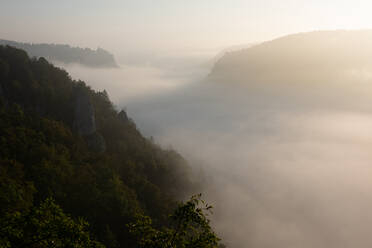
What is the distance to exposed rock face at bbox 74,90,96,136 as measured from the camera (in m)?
74.9

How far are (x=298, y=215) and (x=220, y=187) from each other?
46.8 meters

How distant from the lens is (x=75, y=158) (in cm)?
6284

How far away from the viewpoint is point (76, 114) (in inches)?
3000

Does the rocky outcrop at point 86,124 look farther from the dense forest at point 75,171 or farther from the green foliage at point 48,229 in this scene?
the green foliage at point 48,229

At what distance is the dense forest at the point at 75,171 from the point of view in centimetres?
1523

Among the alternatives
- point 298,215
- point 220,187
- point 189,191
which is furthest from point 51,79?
point 298,215

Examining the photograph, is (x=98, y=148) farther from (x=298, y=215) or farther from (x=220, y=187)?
(x=298, y=215)

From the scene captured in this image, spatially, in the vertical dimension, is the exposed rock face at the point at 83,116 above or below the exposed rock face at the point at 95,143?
above

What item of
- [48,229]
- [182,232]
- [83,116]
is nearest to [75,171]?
[83,116]

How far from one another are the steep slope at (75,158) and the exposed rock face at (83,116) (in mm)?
253

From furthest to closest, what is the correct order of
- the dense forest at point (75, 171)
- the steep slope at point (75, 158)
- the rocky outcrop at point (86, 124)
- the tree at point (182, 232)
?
the rocky outcrop at point (86, 124) → the steep slope at point (75, 158) → the dense forest at point (75, 171) → the tree at point (182, 232)

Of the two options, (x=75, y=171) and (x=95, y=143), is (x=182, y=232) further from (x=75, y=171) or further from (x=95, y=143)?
(x=95, y=143)

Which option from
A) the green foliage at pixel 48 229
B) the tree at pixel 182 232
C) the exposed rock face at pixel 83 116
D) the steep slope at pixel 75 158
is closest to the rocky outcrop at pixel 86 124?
the exposed rock face at pixel 83 116

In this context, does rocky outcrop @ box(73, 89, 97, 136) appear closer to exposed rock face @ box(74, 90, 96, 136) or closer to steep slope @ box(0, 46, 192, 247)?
exposed rock face @ box(74, 90, 96, 136)
